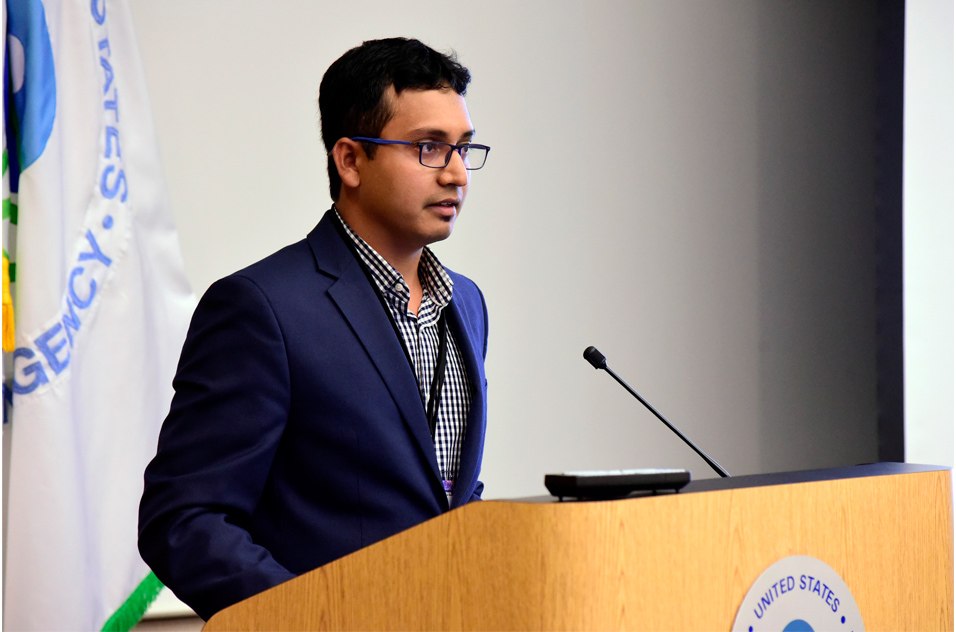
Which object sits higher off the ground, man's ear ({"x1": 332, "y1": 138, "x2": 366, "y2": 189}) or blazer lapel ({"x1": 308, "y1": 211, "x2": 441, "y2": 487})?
man's ear ({"x1": 332, "y1": 138, "x2": 366, "y2": 189})

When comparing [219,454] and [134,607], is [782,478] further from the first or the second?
[134,607]

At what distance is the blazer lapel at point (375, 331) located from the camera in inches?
53.8

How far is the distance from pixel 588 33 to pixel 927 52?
3.58ft

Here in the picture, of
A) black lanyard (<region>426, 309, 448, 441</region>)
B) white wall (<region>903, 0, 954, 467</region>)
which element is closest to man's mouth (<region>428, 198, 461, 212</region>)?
black lanyard (<region>426, 309, 448, 441</region>)

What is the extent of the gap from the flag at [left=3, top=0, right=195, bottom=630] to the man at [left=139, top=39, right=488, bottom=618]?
75cm

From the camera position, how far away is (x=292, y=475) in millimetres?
1345

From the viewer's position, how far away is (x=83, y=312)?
81.1 inches

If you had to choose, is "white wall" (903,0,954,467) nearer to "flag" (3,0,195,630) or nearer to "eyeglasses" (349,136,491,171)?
"eyeglasses" (349,136,491,171)

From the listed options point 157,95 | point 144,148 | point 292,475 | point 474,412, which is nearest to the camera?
point 292,475

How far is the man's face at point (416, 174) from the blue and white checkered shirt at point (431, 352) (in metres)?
0.07

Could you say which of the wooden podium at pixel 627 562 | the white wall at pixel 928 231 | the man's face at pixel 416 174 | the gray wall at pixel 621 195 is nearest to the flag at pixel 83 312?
the gray wall at pixel 621 195

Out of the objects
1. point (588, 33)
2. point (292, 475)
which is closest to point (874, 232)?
point (588, 33)

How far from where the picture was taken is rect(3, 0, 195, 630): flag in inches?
75.8

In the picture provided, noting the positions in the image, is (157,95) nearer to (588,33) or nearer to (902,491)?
(588,33)
